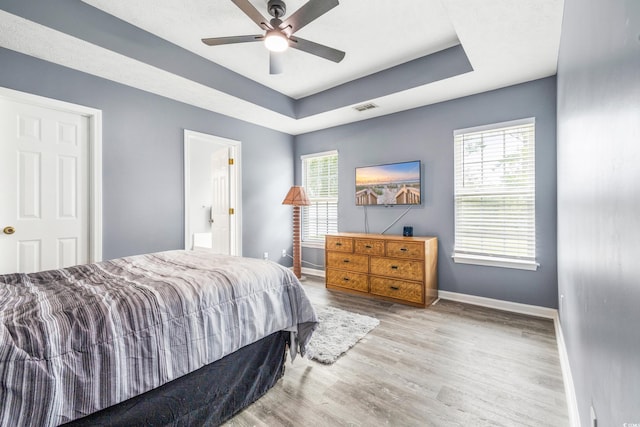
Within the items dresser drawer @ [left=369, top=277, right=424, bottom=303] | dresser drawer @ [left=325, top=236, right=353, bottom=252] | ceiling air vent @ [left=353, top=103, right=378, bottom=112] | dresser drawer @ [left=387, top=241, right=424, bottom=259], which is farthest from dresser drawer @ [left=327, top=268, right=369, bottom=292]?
ceiling air vent @ [left=353, top=103, right=378, bottom=112]

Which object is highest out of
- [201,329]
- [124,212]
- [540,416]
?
[124,212]

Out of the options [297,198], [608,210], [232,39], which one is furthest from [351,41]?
[608,210]

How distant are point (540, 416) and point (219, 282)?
6.68 feet

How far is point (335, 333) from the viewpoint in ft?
8.84

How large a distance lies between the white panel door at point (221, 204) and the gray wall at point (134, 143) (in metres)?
0.56

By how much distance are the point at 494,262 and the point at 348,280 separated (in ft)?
6.00

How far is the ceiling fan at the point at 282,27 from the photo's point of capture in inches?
78.3

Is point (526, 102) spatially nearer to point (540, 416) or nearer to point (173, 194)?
point (540, 416)

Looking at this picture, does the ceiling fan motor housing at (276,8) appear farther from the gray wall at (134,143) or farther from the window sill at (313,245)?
the window sill at (313,245)

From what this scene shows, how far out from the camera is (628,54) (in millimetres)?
720

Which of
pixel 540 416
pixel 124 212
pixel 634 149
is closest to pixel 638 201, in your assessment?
pixel 634 149

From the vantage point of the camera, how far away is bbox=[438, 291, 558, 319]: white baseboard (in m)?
3.04

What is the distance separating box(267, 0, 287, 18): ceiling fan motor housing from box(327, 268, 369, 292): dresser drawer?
3.09m

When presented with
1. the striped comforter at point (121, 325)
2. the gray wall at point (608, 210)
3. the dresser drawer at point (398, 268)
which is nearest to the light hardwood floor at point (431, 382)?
the striped comforter at point (121, 325)
